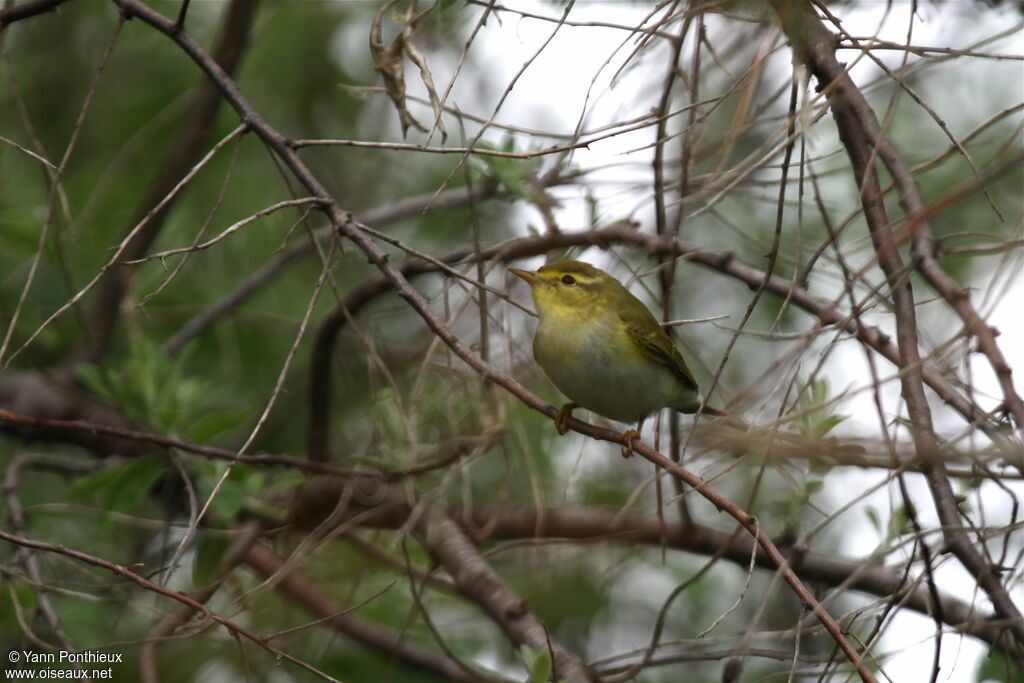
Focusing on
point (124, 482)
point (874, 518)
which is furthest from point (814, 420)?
point (124, 482)

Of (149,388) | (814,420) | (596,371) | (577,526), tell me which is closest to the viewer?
(814,420)

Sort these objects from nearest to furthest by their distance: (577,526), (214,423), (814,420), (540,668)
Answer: (540,668), (814,420), (214,423), (577,526)

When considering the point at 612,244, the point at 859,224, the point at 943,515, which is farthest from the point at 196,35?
the point at 943,515

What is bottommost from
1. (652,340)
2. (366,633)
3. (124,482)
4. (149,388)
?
(366,633)

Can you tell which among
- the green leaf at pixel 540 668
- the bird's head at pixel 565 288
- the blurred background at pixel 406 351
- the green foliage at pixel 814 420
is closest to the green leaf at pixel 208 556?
the blurred background at pixel 406 351

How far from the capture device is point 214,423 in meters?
3.41

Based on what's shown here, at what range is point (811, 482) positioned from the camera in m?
3.51

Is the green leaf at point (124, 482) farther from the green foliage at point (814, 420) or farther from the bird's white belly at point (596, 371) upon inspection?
the green foliage at point (814, 420)

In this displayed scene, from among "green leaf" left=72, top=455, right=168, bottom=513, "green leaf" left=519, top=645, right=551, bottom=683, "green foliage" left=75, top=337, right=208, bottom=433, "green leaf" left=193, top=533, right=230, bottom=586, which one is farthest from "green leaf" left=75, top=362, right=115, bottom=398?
"green leaf" left=519, top=645, right=551, bottom=683

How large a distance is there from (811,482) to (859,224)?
2.63 meters

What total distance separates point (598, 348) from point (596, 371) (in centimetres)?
10

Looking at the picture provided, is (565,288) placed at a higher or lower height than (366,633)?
higher

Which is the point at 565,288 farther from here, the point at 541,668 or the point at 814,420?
the point at 541,668

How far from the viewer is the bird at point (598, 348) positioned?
3807 millimetres
